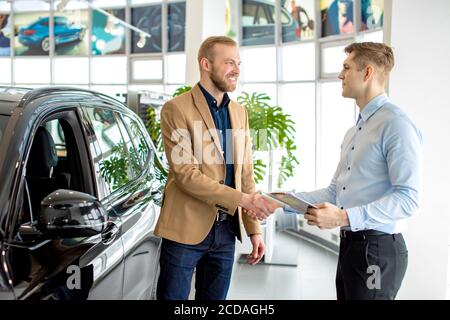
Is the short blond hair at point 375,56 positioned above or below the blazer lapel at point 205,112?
above

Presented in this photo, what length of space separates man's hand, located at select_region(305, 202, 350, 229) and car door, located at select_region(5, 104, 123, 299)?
2.07 ft

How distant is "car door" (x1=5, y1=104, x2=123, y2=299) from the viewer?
3.92 ft

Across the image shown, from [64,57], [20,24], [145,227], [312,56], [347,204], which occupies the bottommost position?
[145,227]

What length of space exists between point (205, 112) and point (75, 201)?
2.64 feet

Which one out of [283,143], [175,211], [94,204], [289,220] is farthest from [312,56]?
[94,204]

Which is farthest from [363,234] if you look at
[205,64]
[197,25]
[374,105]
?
[197,25]

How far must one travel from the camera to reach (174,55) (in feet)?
33.6

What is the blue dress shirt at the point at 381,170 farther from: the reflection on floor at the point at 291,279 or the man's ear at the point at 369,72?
the reflection on floor at the point at 291,279

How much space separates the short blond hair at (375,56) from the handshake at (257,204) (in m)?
0.60

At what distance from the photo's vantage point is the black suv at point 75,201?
1251 mm

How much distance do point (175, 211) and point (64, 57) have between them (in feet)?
34.3

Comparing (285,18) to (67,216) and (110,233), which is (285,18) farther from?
(67,216)

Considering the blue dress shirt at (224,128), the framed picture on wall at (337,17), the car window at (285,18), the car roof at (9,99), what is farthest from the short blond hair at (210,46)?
the car window at (285,18)
